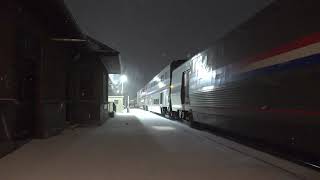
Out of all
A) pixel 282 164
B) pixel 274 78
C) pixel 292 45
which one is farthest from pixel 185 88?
pixel 292 45

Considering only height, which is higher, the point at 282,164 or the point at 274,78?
the point at 274,78

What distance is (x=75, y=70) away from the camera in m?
24.8

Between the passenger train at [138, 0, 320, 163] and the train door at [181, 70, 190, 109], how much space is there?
22.0 ft

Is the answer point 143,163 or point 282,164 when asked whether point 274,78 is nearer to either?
point 282,164

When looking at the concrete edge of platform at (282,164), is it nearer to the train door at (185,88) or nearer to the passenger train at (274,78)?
the passenger train at (274,78)

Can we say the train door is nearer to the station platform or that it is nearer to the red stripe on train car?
the station platform

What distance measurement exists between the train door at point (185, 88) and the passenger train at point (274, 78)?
6704mm

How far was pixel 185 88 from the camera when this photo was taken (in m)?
25.2

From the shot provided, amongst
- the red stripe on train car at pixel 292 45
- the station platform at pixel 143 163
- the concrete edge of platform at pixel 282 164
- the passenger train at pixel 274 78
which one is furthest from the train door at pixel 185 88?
the red stripe on train car at pixel 292 45

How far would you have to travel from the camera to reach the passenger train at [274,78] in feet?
28.2

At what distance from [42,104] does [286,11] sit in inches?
362

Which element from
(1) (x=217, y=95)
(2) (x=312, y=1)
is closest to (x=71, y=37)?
(1) (x=217, y=95)

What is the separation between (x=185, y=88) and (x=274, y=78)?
14.9 meters

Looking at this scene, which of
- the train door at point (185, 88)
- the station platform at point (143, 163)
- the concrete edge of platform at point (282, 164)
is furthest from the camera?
the train door at point (185, 88)
